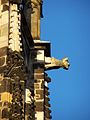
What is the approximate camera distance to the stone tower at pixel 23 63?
52.9 feet

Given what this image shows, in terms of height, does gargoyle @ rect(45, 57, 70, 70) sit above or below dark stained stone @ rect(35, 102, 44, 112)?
above

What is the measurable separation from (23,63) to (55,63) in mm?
5678

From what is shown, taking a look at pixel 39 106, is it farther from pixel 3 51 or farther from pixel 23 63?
pixel 3 51

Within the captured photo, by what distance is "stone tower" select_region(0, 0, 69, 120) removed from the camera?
16.1m

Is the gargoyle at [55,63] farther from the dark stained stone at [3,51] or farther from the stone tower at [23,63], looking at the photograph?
the dark stained stone at [3,51]

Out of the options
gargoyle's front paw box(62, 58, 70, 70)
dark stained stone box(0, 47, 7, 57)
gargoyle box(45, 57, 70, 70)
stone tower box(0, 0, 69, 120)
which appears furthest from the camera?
gargoyle's front paw box(62, 58, 70, 70)

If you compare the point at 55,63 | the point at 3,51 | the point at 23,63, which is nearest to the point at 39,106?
the point at 55,63

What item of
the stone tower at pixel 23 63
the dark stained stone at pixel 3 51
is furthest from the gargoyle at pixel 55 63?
the dark stained stone at pixel 3 51

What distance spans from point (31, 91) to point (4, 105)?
18.1 ft

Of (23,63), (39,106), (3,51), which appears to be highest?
(3,51)

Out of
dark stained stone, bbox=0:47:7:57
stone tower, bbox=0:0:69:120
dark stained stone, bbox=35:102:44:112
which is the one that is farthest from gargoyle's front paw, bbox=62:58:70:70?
dark stained stone, bbox=0:47:7:57

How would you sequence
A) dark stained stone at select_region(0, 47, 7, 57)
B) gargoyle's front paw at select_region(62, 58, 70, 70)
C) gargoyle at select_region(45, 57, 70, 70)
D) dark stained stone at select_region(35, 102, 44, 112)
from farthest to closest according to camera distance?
1. gargoyle's front paw at select_region(62, 58, 70, 70)
2. gargoyle at select_region(45, 57, 70, 70)
3. dark stained stone at select_region(35, 102, 44, 112)
4. dark stained stone at select_region(0, 47, 7, 57)

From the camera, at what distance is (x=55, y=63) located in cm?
2317

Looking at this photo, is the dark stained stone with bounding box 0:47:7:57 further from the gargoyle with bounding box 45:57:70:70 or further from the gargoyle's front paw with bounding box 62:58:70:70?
the gargoyle's front paw with bounding box 62:58:70:70
